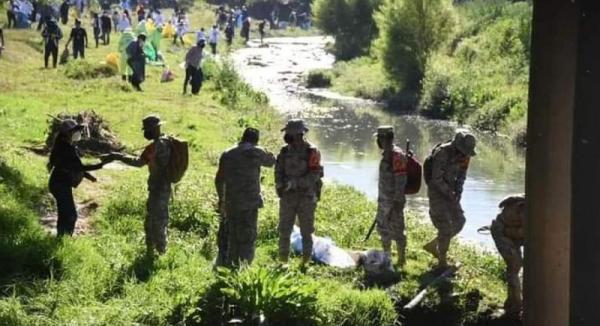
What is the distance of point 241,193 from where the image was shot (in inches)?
356

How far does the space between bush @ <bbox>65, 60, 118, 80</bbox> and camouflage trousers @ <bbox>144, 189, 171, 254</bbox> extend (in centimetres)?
1696

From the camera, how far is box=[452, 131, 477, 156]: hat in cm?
948

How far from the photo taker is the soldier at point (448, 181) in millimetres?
9586

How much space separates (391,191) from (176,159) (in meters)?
2.55

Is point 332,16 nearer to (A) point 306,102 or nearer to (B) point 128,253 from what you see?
(A) point 306,102

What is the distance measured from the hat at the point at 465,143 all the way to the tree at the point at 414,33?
28254 mm

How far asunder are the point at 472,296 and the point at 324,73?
120 feet

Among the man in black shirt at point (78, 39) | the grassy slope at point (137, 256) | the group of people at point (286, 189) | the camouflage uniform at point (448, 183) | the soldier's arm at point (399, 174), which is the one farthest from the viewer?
the man in black shirt at point (78, 39)

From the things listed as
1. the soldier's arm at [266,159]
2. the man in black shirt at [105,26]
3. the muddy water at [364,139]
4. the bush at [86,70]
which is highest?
the man in black shirt at [105,26]

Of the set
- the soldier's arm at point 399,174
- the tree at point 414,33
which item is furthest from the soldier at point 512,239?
the tree at point 414,33

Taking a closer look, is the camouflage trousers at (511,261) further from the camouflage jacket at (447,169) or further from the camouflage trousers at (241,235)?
the camouflage trousers at (241,235)

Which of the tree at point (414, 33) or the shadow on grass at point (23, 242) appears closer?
the shadow on grass at point (23, 242)

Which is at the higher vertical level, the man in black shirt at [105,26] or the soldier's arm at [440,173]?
the man in black shirt at [105,26]

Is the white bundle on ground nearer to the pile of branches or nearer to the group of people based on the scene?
the group of people
